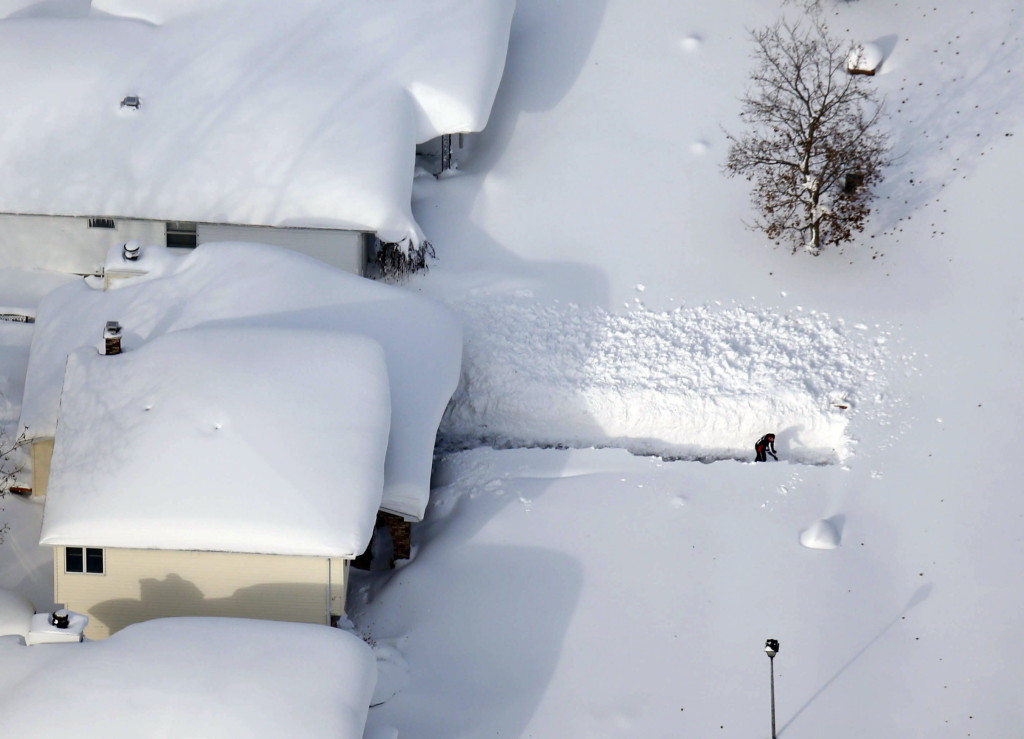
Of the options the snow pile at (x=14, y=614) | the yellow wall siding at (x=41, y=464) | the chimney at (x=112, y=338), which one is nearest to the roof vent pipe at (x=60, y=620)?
the snow pile at (x=14, y=614)

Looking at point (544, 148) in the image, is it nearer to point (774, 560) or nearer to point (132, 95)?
point (132, 95)

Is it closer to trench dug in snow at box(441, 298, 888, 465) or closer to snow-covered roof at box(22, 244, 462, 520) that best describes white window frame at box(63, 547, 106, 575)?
snow-covered roof at box(22, 244, 462, 520)

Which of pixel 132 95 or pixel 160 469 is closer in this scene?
pixel 160 469

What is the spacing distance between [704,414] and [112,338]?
422 inches

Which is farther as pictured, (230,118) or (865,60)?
(865,60)

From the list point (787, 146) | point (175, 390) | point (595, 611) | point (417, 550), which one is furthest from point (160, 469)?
point (787, 146)

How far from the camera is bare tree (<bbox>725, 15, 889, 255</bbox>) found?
34.1m

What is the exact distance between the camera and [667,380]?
3159 cm

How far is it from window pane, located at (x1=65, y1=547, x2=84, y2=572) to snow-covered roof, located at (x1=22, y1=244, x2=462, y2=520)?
3053 mm

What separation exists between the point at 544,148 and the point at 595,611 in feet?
43.0

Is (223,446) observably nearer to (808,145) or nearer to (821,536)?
(821,536)

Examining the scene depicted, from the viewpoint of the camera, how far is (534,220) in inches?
1377

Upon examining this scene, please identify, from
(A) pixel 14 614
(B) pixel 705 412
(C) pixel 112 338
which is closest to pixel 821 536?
(B) pixel 705 412

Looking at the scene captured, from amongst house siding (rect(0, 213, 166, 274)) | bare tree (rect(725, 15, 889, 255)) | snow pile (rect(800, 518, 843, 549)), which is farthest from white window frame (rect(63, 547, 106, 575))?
bare tree (rect(725, 15, 889, 255))
